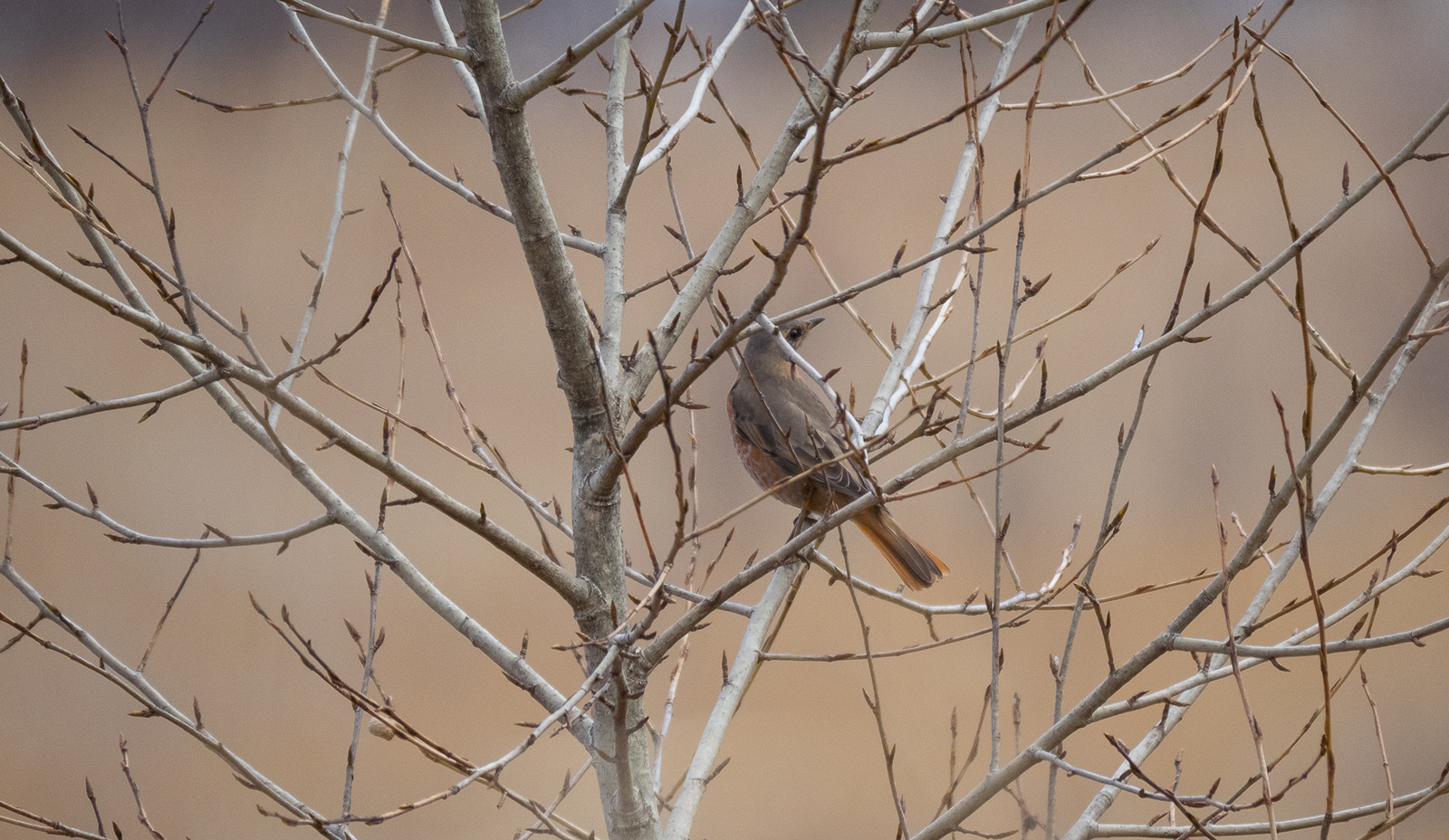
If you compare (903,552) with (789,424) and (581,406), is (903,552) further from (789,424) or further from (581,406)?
(581,406)

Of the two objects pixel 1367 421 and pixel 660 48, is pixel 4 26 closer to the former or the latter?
pixel 660 48

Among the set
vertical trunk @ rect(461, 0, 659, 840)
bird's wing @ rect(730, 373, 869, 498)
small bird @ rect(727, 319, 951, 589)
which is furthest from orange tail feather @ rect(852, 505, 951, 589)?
vertical trunk @ rect(461, 0, 659, 840)

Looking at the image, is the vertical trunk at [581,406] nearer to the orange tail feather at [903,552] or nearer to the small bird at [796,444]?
the small bird at [796,444]

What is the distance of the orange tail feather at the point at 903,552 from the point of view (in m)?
2.29

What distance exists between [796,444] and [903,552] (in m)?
0.48

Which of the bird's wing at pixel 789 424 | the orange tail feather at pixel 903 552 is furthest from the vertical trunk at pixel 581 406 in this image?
the bird's wing at pixel 789 424

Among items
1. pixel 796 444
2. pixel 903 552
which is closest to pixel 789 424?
pixel 796 444

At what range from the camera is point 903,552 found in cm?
232

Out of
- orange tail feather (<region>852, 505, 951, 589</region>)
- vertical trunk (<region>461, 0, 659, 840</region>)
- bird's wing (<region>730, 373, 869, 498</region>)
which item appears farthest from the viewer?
bird's wing (<region>730, 373, 869, 498</region>)

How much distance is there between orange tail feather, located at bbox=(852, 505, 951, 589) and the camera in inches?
90.0

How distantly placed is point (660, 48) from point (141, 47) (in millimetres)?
2013

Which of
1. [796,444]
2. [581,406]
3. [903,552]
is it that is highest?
[796,444]

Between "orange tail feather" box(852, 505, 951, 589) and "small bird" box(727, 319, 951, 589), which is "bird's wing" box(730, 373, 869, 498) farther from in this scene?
"orange tail feather" box(852, 505, 951, 589)

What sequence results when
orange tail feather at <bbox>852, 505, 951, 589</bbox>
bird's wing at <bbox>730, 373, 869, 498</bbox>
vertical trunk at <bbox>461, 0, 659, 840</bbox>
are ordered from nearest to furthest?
vertical trunk at <bbox>461, 0, 659, 840</bbox> → orange tail feather at <bbox>852, 505, 951, 589</bbox> → bird's wing at <bbox>730, 373, 869, 498</bbox>
